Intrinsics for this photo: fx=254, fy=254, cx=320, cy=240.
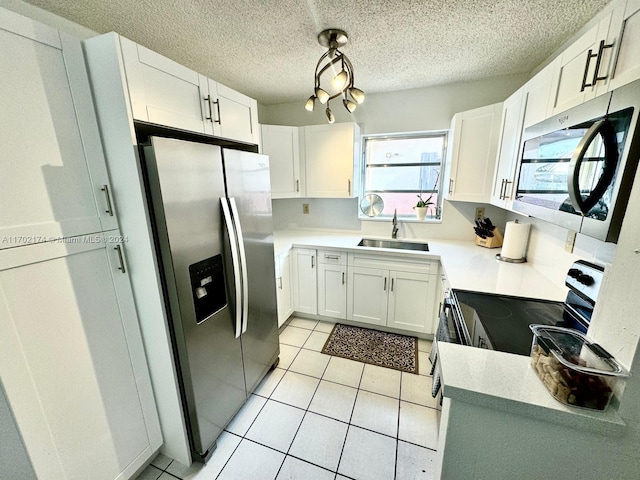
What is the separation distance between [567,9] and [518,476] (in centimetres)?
214

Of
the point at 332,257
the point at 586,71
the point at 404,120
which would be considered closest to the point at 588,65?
the point at 586,71

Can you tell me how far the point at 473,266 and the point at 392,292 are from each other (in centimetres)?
76

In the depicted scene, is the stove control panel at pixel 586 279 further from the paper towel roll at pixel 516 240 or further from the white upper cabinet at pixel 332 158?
the white upper cabinet at pixel 332 158

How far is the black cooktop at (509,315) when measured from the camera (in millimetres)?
1021

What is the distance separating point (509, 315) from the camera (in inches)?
48.9

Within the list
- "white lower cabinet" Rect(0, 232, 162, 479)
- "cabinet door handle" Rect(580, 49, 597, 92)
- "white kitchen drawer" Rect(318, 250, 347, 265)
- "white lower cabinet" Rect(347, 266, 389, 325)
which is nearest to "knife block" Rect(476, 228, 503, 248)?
"white lower cabinet" Rect(347, 266, 389, 325)

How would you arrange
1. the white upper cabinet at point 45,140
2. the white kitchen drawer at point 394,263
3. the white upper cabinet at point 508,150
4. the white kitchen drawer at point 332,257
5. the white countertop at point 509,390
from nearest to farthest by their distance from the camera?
the white countertop at point 509,390 < the white upper cabinet at point 45,140 < the white upper cabinet at point 508,150 < the white kitchen drawer at point 394,263 < the white kitchen drawer at point 332,257

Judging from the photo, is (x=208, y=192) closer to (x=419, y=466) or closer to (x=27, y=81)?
(x=27, y=81)

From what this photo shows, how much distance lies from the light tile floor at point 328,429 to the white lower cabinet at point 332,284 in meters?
0.56

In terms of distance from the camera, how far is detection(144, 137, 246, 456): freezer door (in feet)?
3.65

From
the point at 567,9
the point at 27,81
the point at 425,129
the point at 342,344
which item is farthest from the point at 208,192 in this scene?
the point at 425,129

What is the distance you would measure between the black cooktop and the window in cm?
155

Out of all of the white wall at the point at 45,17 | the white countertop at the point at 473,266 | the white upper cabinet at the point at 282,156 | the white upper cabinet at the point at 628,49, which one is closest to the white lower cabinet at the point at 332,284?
the white countertop at the point at 473,266

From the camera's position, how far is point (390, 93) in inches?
105
